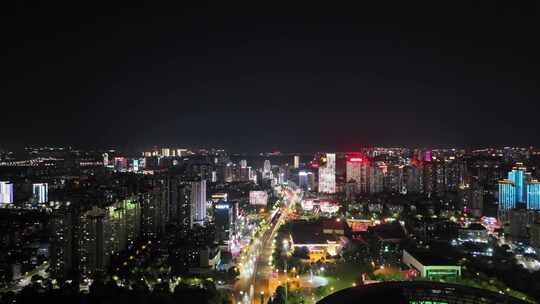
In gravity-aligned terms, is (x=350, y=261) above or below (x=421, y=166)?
below

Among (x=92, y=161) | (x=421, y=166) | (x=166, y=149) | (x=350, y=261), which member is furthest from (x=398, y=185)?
(x=166, y=149)

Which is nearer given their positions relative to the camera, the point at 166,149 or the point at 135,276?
the point at 135,276

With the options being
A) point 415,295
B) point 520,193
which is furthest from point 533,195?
point 415,295

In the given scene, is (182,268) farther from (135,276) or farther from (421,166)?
(421,166)

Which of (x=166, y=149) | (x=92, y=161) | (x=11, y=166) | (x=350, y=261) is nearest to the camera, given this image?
(x=350, y=261)

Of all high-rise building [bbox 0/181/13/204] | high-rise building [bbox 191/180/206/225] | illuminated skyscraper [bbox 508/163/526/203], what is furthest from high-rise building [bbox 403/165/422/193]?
high-rise building [bbox 0/181/13/204]

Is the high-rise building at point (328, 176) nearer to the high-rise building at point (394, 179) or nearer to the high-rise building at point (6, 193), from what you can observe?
the high-rise building at point (394, 179)

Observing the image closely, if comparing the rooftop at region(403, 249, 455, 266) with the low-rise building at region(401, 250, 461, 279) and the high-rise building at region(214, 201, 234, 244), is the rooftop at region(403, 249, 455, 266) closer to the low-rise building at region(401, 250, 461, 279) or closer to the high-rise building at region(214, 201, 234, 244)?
the low-rise building at region(401, 250, 461, 279)

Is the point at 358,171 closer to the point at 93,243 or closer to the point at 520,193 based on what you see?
the point at 520,193
